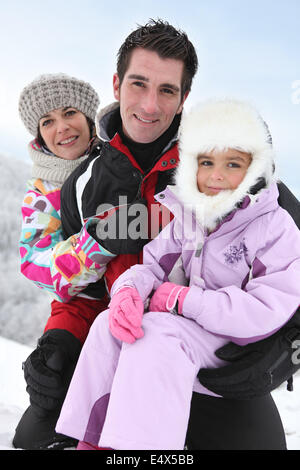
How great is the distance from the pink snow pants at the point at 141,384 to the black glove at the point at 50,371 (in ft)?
1.22

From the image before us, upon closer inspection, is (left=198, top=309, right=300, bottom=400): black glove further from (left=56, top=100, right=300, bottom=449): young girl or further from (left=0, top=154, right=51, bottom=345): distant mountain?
(left=0, top=154, right=51, bottom=345): distant mountain

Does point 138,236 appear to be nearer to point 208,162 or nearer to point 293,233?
point 208,162

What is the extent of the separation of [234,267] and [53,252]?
744mm

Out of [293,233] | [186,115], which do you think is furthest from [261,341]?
[186,115]

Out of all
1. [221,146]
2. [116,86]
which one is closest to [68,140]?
[116,86]

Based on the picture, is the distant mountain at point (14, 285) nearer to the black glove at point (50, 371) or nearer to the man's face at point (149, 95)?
the black glove at point (50, 371)

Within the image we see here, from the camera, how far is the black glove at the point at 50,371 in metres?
1.54

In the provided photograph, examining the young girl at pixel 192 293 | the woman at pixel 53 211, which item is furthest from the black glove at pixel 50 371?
the young girl at pixel 192 293

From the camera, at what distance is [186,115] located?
1486 millimetres

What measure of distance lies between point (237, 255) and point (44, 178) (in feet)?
3.21

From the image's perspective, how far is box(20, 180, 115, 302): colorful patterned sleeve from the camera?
1.57m

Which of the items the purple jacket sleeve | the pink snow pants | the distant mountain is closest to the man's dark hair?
the purple jacket sleeve

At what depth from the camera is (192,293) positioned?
1.21 metres

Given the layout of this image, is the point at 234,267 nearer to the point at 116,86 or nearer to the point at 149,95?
the point at 149,95
